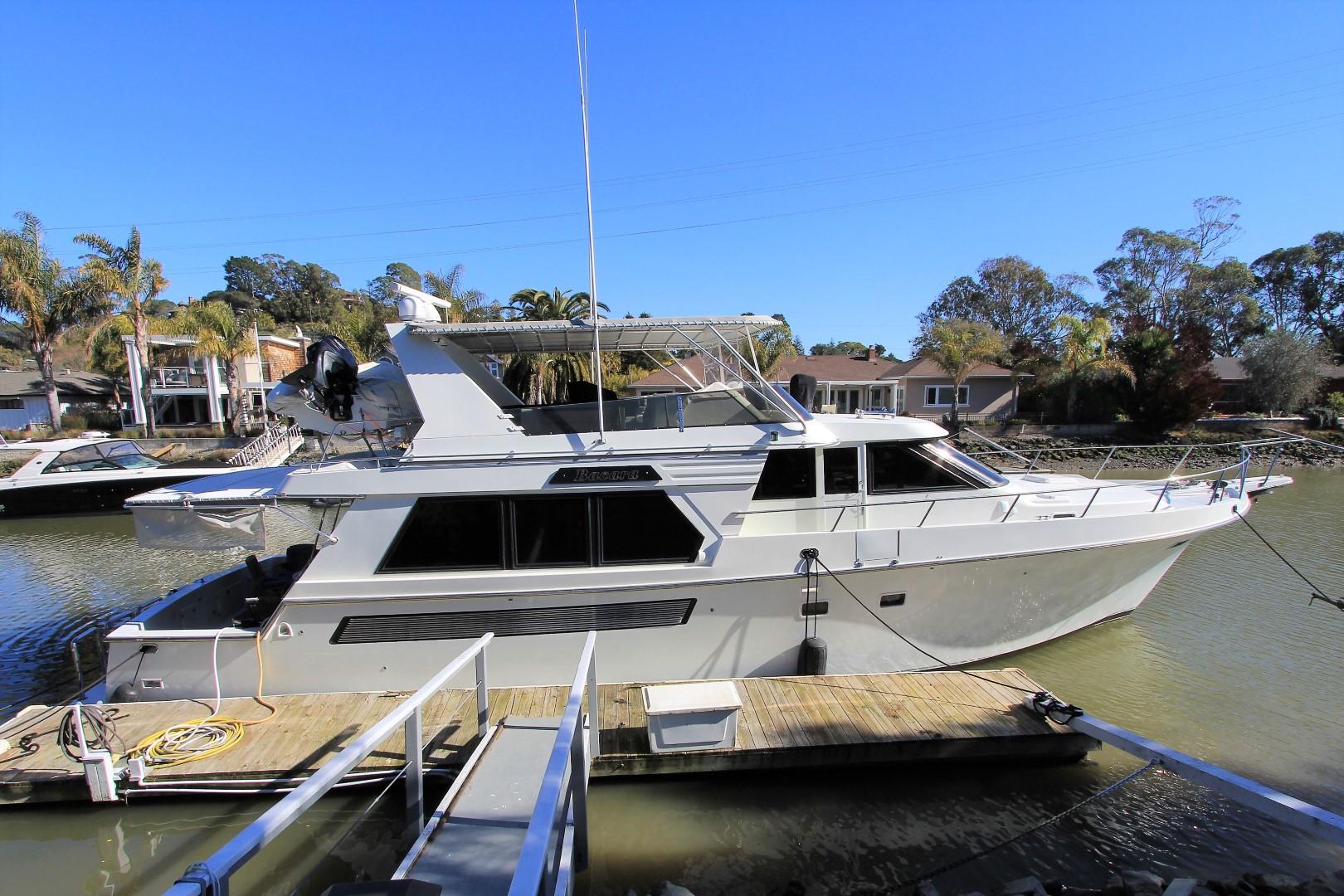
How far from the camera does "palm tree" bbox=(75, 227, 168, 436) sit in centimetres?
2433

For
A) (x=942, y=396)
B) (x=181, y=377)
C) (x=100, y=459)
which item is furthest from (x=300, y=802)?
(x=181, y=377)

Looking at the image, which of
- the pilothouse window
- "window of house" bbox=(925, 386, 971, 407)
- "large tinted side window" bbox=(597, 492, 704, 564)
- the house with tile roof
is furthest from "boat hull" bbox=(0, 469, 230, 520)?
"window of house" bbox=(925, 386, 971, 407)

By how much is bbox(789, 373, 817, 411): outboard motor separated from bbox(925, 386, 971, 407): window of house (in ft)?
94.0

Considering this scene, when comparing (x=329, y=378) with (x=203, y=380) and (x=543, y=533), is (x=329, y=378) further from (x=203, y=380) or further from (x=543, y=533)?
(x=203, y=380)

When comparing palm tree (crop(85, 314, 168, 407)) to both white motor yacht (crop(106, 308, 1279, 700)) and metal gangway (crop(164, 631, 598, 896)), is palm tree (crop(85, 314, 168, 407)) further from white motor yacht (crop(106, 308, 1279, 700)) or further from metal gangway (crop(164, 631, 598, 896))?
metal gangway (crop(164, 631, 598, 896))

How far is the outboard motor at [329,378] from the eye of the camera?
5168 mm

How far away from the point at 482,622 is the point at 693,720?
1.99m

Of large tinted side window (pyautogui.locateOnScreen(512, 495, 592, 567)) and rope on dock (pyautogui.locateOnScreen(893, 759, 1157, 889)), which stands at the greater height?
large tinted side window (pyautogui.locateOnScreen(512, 495, 592, 567))

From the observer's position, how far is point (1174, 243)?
43.2 meters

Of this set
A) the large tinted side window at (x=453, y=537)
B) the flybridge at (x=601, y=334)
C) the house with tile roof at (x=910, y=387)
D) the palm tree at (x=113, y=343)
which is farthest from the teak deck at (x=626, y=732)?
the palm tree at (x=113, y=343)

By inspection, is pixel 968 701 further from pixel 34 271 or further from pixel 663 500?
pixel 34 271

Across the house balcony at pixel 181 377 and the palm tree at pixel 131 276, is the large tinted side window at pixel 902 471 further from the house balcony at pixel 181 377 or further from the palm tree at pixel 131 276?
the house balcony at pixel 181 377

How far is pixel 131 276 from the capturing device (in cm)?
2497

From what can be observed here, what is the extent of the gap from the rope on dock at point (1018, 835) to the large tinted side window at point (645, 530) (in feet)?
8.54
